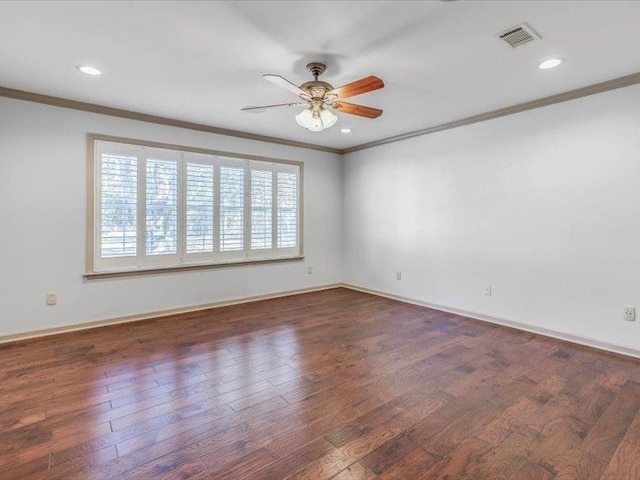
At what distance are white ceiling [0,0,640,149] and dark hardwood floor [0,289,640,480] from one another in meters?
2.50

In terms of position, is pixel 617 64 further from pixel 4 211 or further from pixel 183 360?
pixel 4 211

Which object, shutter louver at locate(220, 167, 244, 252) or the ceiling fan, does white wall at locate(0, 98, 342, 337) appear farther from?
the ceiling fan

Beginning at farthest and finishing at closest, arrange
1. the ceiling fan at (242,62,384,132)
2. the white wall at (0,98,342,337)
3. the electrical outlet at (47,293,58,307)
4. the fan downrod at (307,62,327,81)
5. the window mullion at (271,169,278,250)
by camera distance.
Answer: the window mullion at (271,169,278,250)
the electrical outlet at (47,293,58,307)
the white wall at (0,98,342,337)
the fan downrod at (307,62,327,81)
the ceiling fan at (242,62,384,132)

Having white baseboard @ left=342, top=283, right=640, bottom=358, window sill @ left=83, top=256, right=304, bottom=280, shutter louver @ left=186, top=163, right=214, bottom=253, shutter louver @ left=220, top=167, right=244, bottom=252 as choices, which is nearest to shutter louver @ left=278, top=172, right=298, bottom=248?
window sill @ left=83, top=256, right=304, bottom=280

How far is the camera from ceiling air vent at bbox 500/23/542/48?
2.28 metres

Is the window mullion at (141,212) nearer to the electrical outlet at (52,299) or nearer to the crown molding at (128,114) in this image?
the crown molding at (128,114)

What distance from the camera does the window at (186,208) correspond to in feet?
13.0

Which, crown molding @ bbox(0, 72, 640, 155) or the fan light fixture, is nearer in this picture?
the fan light fixture

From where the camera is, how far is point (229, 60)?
2744 millimetres

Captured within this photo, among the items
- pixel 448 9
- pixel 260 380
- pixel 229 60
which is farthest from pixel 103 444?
pixel 448 9

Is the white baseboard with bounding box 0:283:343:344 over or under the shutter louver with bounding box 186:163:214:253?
under

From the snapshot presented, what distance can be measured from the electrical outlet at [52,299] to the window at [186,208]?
0.43 meters

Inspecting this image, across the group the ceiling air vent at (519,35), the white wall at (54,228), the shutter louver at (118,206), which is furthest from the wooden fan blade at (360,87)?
the shutter louver at (118,206)

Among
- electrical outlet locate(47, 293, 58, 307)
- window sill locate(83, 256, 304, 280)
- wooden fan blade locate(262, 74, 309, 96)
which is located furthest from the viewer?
window sill locate(83, 256, 304, 280)
